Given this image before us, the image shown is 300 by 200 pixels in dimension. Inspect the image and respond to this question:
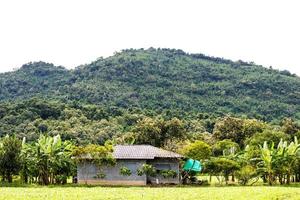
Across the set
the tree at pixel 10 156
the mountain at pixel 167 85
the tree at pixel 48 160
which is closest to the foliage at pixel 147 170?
the tree at pixel 48 160

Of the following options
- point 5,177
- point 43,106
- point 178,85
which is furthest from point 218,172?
point 178,85

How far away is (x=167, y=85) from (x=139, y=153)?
71936 millimetres

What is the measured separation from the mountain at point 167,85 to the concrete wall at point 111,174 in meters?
45.1

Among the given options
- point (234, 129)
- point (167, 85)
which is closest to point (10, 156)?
point (234, 129)

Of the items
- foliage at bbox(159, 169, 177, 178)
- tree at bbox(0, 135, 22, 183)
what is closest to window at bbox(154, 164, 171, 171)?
foliage at bbox(159, 169, 177, 178)

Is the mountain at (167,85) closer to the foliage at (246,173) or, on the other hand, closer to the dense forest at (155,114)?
the dense forest at (155,114)

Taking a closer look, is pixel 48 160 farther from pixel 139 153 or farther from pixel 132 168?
pixel 139 153

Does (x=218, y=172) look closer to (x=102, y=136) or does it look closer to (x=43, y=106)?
(x=102, y=136)

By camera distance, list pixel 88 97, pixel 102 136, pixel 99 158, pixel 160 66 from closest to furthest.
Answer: pixel 99 158
pixel 102 136
pixel 88 97
pixel 160 66

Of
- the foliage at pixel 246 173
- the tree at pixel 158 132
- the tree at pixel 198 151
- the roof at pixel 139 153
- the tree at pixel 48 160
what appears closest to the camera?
the tree at pixel 48 160

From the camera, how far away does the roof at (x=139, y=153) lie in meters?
42.6

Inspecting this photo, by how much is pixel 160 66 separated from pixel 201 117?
139 ft

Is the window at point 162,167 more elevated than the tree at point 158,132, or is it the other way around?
the tree at point 158,132

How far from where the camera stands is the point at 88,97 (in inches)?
4072
